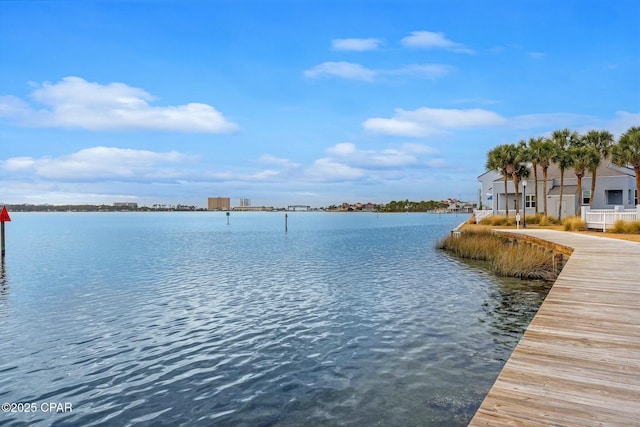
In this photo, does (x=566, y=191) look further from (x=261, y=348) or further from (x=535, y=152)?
(x=261, y=348)

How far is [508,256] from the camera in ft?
63.0

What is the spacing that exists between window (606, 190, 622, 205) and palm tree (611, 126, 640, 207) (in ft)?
23.9

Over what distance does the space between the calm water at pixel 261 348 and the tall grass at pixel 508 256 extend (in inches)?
48.6

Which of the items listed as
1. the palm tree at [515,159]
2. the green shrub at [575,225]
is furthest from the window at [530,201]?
the green shrub at [575,225]

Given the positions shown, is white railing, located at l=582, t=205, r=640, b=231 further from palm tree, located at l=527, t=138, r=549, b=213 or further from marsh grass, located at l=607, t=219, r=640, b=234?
palm tree, located at l=527, t=138, r=549, b=213

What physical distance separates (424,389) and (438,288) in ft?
29.6

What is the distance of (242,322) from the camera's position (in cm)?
1105

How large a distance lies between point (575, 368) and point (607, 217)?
28.8 metres

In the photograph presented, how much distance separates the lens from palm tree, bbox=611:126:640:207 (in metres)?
35.5

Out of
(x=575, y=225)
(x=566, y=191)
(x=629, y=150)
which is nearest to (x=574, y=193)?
(x=566, y=191)

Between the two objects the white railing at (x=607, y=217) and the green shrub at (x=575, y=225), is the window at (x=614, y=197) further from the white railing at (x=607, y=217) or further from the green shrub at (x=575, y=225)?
the green shrub at (x=575, y=225)

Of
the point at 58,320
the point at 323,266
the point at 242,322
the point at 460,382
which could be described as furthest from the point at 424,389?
the point at 323,266

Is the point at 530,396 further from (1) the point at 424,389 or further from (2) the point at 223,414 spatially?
(2) the point at 223,414

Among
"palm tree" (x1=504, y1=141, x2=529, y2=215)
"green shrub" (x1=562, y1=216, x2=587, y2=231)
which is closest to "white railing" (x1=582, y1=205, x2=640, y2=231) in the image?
"green shrub" (x1=562, y1=216, x2=587, y2=231)
